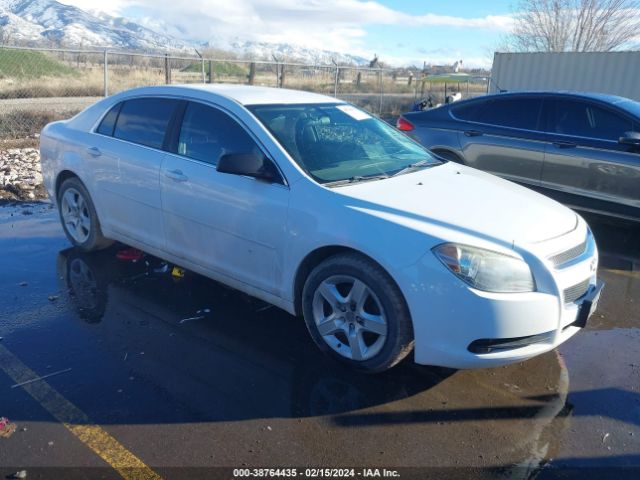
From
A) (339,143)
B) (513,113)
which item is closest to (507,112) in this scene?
(513,113)

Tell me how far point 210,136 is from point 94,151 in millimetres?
1453

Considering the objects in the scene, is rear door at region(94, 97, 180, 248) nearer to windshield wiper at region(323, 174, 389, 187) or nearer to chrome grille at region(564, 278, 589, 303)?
windshield wiper at region(323, 174, 389, 187)

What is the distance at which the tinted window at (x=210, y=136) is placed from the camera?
4.14 m

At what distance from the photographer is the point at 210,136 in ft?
14.2

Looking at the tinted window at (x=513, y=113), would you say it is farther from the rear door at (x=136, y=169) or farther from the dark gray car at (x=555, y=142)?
the rear door at (x=136, y=169)

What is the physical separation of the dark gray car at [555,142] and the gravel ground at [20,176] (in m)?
5.35

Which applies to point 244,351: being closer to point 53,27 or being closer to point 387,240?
point 387,240

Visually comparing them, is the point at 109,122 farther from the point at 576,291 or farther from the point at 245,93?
the point at 576,291

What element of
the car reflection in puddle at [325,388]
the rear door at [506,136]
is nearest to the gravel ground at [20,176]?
the car reflection in puddle at [325,388]

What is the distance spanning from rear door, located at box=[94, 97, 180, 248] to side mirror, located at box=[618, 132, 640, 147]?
4607 millimetres

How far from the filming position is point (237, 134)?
13.6ft

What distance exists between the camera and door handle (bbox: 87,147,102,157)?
512 cm

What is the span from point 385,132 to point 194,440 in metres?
2.94

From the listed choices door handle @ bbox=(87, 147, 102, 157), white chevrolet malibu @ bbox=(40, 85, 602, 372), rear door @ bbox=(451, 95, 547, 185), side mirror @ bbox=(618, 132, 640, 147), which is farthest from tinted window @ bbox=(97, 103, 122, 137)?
side mirror @ bbox=(618, 132, 640, 147)
